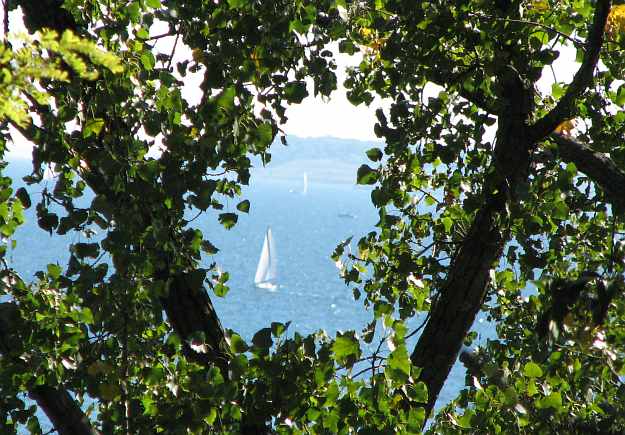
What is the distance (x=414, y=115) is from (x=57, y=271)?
56.3 inches

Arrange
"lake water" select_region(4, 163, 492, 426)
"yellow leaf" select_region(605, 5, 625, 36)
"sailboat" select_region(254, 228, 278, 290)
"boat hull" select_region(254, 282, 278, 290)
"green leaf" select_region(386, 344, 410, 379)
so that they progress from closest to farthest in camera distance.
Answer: "green leaf" select_region(386, 344, 410, 379)
"yellow leaf" select_region(605, 5, 625, 36)
"lake water" select_region(4, 163, 492, 426)
"sailboat" select_region(254, 228, 278, 290)
"boat hull" select_region(254, 282, 278, 290)

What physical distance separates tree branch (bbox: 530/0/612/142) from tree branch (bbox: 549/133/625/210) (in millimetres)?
388

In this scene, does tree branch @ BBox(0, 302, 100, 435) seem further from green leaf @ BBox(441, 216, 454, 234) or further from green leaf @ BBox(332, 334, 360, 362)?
green leaf @ BBox(441, 216, 454, 234)

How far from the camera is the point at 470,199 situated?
10.4 ft

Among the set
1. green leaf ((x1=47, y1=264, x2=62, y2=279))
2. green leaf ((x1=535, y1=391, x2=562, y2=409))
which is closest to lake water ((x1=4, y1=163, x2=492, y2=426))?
green leaf ((x1=47, y1=264, x2=62, y2=279))

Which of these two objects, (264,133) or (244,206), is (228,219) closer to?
(244,206)

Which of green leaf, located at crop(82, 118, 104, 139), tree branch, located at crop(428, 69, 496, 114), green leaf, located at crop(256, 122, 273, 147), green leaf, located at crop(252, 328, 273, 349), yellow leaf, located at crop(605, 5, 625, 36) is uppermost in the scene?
yellow leaf, located at crop(605, 5, 625, 36)

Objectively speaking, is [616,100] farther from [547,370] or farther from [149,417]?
[149,417]

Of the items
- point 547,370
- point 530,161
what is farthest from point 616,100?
point 547,370

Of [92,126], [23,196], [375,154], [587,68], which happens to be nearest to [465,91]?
[375,154]

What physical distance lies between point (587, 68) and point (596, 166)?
A: 2.55ft

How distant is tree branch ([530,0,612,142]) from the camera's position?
265 cm

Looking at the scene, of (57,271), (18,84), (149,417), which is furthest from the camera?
(57,271)

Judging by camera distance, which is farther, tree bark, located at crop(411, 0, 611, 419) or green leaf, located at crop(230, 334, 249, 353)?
tree bark, located at crop(411, 0, 611, 419)
